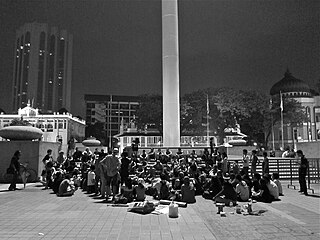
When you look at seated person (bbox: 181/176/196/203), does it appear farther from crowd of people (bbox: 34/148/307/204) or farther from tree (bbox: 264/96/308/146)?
tree (bbox: 264/96/308/146)

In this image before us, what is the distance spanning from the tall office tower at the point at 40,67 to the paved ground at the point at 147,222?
4556 inches

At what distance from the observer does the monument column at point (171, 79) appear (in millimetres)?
32781

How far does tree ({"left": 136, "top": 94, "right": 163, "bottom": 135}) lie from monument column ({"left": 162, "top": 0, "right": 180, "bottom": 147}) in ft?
48.8

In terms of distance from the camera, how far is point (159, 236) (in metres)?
7.04

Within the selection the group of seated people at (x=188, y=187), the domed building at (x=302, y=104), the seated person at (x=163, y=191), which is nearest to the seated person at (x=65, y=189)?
the group of seated people at (x=188, y=187)

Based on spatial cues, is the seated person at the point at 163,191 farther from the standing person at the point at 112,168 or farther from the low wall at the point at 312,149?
the low wall at the point at 312,149

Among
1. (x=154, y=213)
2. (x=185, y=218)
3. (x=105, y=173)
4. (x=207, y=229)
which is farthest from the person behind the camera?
(x=105, y=173)

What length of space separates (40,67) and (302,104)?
3996 inches

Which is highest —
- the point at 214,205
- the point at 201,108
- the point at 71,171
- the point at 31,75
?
the point at 31,75

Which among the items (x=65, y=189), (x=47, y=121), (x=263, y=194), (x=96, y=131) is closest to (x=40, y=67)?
(x=96, y=131)

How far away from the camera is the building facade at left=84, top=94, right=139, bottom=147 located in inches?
4147

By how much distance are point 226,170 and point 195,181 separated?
4022mm

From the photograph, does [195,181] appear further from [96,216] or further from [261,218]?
[96,216]

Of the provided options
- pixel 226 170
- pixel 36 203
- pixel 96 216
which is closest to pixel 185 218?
pixel 96 216
